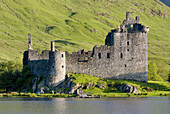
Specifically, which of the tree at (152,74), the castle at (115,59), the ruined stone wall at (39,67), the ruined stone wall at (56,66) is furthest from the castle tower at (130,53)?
the tree at (152,74)

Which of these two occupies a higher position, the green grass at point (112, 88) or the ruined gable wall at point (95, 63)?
the ruined gable wall at point (95, 63)

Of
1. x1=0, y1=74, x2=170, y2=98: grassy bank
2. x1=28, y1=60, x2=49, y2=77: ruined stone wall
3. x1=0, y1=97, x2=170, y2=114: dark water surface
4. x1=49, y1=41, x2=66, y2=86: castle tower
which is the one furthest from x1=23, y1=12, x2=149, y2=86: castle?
x1=0, y1=97, x2=170, y2=114: dark water surface

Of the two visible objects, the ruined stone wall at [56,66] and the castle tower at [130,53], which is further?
the castle tower at [130,53]

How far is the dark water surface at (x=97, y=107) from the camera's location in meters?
55.1

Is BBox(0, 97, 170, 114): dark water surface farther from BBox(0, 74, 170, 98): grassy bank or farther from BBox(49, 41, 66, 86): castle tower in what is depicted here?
BBox(49, 41, 66, 86): castle tower

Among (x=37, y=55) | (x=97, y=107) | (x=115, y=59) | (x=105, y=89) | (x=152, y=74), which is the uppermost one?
(x=37, y=55)

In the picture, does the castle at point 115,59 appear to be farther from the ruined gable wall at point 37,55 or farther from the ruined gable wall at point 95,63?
the ruined gable wall at point 37,55

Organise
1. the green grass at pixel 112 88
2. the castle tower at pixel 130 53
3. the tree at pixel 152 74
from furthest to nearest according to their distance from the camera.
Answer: the tree at pixel 152 74
the castle tower at pixel 130 53
the green grass at pixel 112 88

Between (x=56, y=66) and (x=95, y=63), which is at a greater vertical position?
(x=95, y=63)

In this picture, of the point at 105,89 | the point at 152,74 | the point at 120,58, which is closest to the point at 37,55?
the point at 120,58

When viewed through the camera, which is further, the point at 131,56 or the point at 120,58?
the point at 131,56

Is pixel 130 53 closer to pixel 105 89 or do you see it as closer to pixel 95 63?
pixel 95 63

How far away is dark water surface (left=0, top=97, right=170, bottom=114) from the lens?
55.1 meters

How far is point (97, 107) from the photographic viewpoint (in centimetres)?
5956
